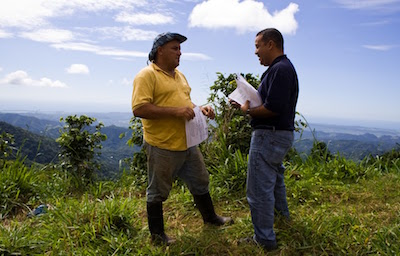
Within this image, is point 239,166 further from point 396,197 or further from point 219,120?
point 396,197

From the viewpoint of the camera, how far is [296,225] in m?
3.17

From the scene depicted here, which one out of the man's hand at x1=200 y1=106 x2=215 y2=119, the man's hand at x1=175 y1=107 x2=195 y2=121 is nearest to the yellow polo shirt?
the man's hand at x1=175 y1=107 x2=195 y2=121

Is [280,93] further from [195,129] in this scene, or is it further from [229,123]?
[229,123]

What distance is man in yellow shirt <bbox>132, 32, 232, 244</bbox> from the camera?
279cm

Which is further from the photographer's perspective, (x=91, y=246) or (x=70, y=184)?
(x=70, y=184)

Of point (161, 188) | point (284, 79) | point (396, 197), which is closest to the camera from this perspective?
point (284, 79)

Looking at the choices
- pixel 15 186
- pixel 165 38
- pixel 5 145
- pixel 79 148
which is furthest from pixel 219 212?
pixel 5 145

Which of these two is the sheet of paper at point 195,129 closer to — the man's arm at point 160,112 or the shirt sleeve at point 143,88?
→ the man's arm at point 160,112

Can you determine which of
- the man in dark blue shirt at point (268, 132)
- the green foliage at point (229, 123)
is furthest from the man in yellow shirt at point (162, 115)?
the green foliage at point (229, 123)

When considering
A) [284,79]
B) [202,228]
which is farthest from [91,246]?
[284,79]

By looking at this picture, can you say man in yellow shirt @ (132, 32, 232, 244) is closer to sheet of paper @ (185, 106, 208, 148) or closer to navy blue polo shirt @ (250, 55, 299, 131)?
sheet of paper @ (185, 106, 208, 148)

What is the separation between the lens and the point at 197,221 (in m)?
3.64

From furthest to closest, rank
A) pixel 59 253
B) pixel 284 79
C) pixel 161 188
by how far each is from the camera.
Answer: pixel 161 188 → pixel 59 253 → pixel 284 79

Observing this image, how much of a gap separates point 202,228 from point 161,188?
0.74 meters
